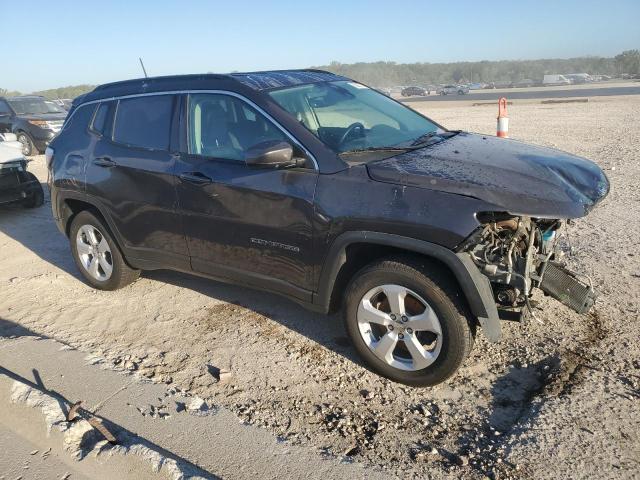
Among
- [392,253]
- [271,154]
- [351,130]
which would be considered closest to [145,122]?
[271,154]

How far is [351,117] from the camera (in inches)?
162

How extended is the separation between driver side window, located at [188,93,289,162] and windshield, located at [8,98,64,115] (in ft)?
45.4

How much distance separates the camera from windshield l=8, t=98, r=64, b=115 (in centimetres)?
1550

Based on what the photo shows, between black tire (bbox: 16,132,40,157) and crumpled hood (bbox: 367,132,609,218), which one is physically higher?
crumpled hood (bbox: 367,132,609,218)

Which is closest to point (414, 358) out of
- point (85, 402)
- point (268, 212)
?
point (268, 212)

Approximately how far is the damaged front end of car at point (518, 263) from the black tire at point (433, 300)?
9.6 inches

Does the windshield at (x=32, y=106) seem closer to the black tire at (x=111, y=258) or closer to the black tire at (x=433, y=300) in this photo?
the black tire at (x=111, y=258)

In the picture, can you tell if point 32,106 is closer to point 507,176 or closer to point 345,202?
point 345,202

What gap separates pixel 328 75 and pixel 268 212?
1.70m

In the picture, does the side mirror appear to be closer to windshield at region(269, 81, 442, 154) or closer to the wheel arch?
windshield at region(269, 81, 442, 154)

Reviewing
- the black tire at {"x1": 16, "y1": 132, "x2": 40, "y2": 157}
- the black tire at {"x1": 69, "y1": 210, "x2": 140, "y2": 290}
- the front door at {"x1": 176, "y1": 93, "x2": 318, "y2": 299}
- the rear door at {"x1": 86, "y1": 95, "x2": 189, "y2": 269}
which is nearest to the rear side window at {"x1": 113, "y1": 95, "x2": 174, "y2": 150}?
the rear door at {"x1": 86, "y1": 95, "x2": 189, "y2": 269}

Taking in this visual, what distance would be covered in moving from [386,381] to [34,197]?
24.1 ft

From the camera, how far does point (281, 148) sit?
11.1 ft

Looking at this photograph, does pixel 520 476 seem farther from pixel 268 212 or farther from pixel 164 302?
pixel 164 302
